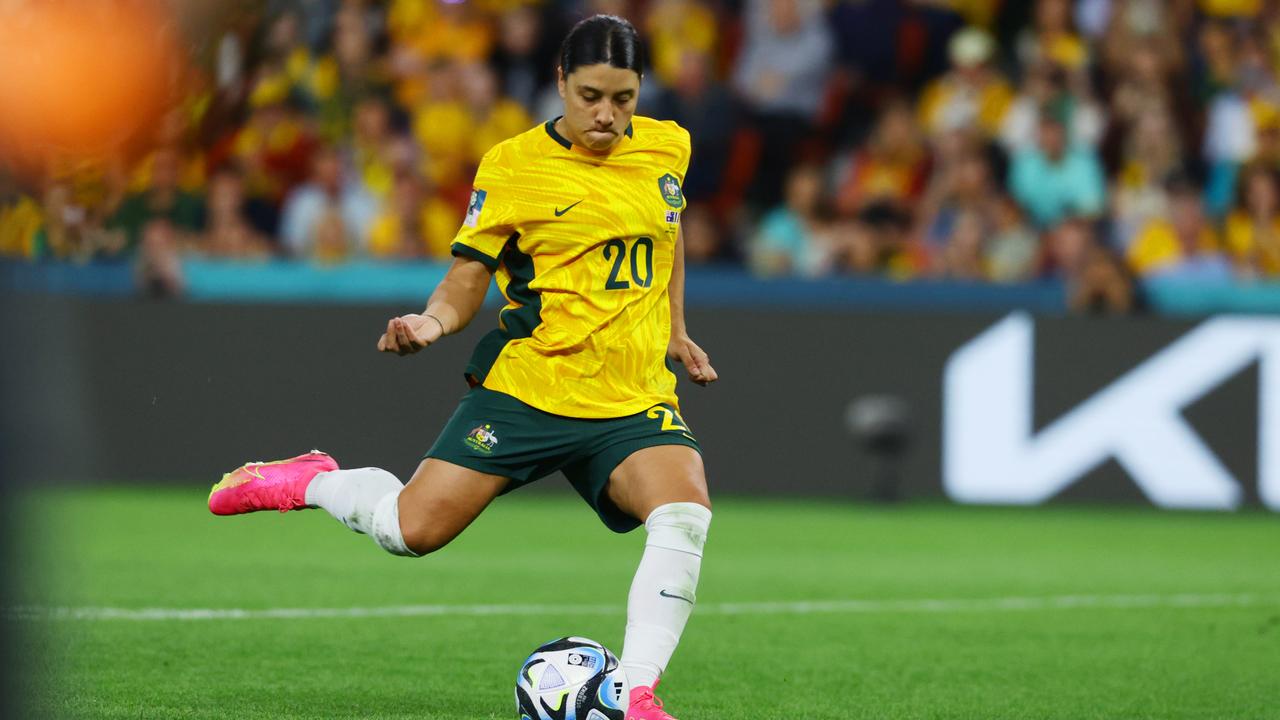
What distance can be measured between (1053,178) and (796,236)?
2039 mm

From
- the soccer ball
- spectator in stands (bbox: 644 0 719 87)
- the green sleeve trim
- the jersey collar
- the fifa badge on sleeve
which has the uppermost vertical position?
the jersey collar

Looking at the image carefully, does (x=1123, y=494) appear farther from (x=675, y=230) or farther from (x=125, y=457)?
(x=675, y=230)

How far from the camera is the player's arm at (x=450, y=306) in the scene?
4.67 metres

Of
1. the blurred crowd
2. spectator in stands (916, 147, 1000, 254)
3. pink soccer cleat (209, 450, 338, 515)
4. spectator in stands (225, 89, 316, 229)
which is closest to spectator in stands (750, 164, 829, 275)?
the blurred crowd

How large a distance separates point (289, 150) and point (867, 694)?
9.14 m

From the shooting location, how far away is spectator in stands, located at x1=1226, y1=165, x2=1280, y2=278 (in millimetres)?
12906

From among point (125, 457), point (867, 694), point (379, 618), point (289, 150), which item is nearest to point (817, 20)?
point (289, 150)

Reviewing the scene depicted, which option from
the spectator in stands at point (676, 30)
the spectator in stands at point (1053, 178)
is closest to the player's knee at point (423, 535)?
the spectator in stands at point (1053, 178)

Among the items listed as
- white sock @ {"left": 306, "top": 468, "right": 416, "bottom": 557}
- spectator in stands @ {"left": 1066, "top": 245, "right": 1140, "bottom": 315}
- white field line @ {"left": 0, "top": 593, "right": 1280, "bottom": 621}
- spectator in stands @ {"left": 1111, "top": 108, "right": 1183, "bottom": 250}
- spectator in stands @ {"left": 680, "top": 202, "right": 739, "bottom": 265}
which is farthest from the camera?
spectator in stands @ {"left": 1111, "top": 108, "right": 1183, "bottom": 250}

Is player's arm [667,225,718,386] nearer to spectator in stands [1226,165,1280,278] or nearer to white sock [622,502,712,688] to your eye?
white sock [622,502,712,688]

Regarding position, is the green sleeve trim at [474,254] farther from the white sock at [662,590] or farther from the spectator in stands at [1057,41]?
the spectator in stands at [1057,41]

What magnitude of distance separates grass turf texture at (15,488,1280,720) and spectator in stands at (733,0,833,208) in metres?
3.93

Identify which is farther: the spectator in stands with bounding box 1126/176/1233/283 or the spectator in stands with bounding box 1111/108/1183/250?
the spectator in stands with bounding box 1111/108/1183/250

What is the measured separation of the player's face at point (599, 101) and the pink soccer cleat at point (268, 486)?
1261 mm
